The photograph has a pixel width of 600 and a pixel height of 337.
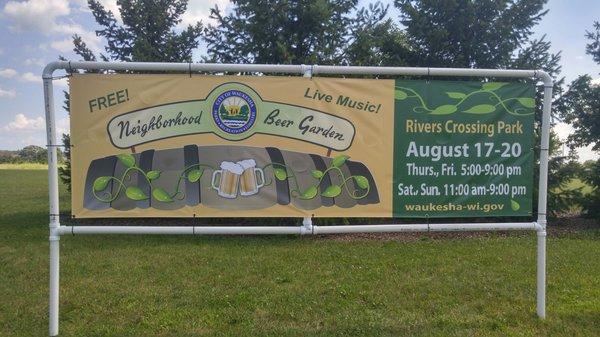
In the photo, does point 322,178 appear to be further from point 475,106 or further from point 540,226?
point 540,226

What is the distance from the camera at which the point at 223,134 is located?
475 centimetres

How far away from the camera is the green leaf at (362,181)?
492 cm

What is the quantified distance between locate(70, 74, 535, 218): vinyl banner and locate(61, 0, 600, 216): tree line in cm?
556

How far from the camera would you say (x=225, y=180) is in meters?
4.82

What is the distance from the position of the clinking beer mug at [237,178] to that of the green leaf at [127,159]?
2.47 feet

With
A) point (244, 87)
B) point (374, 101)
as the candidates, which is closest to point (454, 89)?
point (374, 101)

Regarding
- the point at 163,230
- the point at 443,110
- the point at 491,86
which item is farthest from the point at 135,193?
the point at 491,86

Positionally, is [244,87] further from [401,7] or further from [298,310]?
[401,7]

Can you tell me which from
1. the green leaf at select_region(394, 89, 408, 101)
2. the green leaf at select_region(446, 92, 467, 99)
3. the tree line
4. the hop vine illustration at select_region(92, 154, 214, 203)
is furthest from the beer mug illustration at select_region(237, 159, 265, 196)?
the tree line

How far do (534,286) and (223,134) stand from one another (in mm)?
4257

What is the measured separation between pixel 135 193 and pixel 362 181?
2137mm

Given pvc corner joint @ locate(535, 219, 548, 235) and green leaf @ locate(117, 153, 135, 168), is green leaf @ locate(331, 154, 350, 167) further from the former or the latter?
pvc corner joint @ locate(535, 219, 548, 235)

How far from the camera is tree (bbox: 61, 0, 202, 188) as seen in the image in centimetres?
1241

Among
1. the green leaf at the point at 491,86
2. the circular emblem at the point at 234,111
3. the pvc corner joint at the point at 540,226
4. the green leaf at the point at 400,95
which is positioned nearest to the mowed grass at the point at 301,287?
the pvc corner joint at the point at 540,226
